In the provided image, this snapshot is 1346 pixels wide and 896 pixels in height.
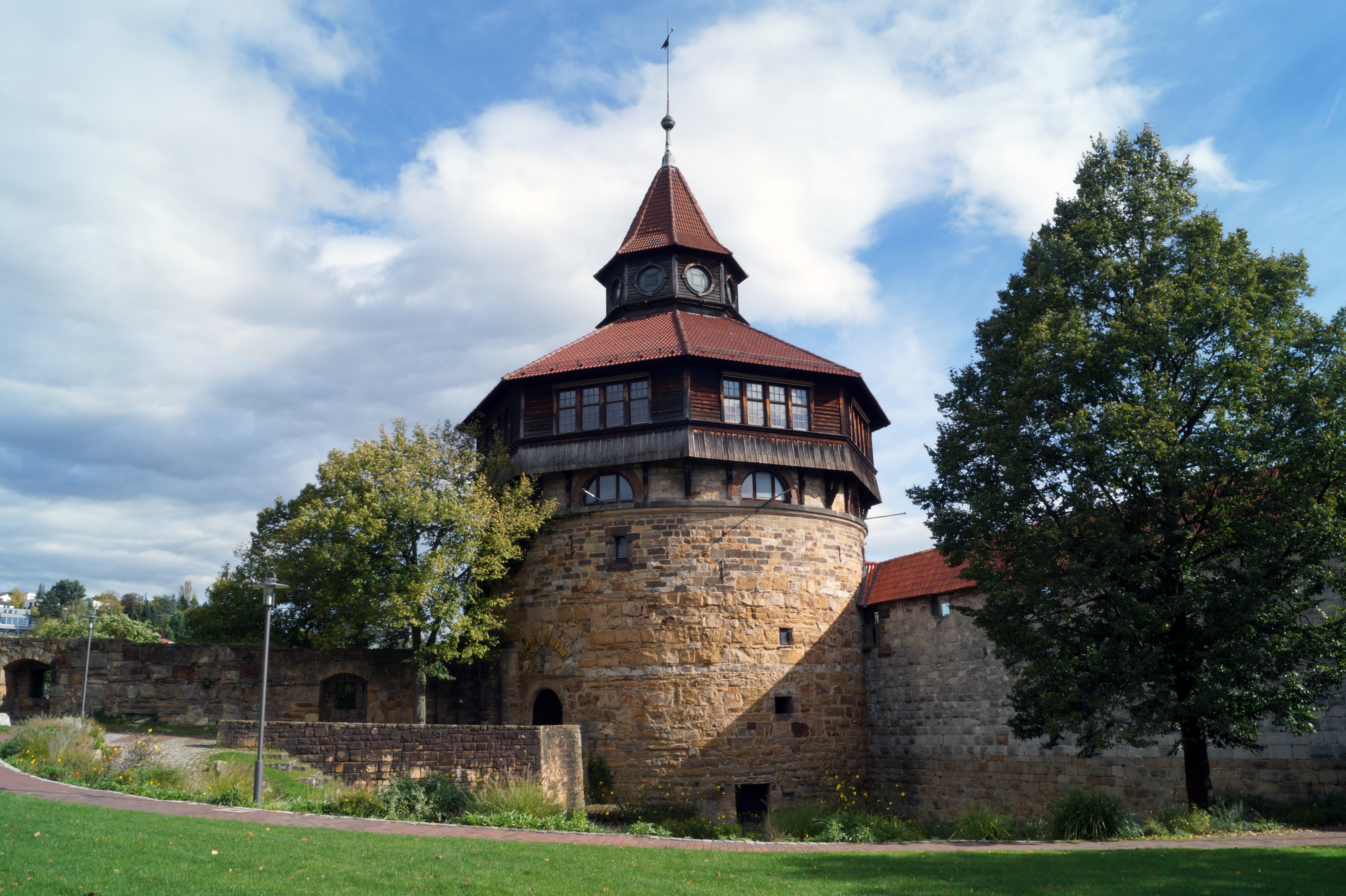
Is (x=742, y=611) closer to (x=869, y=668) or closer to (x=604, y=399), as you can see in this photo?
(x=869, y=668)

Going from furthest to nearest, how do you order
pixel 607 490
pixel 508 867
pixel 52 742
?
pixel 607 490 → pixel 52 742 → pixel 508 867

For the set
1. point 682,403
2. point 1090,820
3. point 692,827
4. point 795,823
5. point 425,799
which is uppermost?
point 682,403

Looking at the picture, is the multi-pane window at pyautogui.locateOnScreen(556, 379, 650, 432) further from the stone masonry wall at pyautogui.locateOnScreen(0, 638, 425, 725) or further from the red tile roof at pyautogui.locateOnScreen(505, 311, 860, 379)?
the stone masonry wall at pyautogui.locateOnScreen(0, 638, 425, 725)

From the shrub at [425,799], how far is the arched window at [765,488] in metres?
10.4

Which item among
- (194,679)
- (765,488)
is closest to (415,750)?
(194,679)

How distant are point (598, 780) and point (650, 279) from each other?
1549cm

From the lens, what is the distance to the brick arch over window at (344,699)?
75.9ft

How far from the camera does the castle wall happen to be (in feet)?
69.5

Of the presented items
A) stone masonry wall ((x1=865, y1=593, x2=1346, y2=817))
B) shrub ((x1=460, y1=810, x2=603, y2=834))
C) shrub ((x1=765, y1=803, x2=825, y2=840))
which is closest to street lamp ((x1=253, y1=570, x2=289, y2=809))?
shrub ((x1=460, y1=810, x2=603, y2=834))

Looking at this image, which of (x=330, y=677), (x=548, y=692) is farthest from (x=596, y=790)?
(x=330, y=677)

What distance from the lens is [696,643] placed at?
21625 millimetres

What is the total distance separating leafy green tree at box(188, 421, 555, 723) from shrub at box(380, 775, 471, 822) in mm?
4978

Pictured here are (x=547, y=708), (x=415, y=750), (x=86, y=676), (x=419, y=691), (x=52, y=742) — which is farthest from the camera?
(x=547, y=708)

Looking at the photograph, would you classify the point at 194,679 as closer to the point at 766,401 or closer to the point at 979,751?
the point at 766,401
